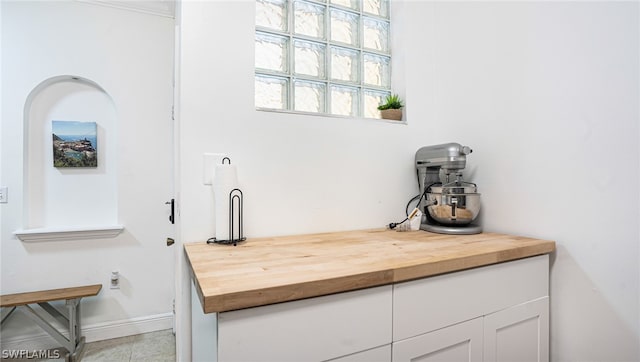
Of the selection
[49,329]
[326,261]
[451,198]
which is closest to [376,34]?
[451,198]

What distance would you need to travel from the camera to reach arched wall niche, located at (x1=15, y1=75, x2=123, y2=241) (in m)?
1.93

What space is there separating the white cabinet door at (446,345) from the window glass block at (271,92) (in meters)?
1.05

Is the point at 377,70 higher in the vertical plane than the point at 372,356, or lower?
higher

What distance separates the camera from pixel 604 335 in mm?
968

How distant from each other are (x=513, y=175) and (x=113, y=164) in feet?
8.16

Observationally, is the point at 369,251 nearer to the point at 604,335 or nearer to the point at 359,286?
the point at 359,286

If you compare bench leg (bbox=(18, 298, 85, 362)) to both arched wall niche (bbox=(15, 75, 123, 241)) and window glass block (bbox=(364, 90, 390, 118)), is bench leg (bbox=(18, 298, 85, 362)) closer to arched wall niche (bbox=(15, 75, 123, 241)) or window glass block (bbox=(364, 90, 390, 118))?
arched wall niche (bbox=(15, 75, 123, 241))

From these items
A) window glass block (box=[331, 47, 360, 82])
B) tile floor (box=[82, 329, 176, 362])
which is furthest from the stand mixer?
tile floor (box=[82, 329, 176, 362])

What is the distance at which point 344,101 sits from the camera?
58.7 inches

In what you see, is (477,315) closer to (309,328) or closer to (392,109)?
(309,328)

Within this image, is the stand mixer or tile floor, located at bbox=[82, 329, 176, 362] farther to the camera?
tile floor, located at bbox=[82, 329, 176, 362]

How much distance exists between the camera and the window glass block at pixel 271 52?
1.31m

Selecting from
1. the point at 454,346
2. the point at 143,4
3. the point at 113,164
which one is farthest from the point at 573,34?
the point at 113,164

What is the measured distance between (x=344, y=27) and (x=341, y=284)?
52.4 inches
